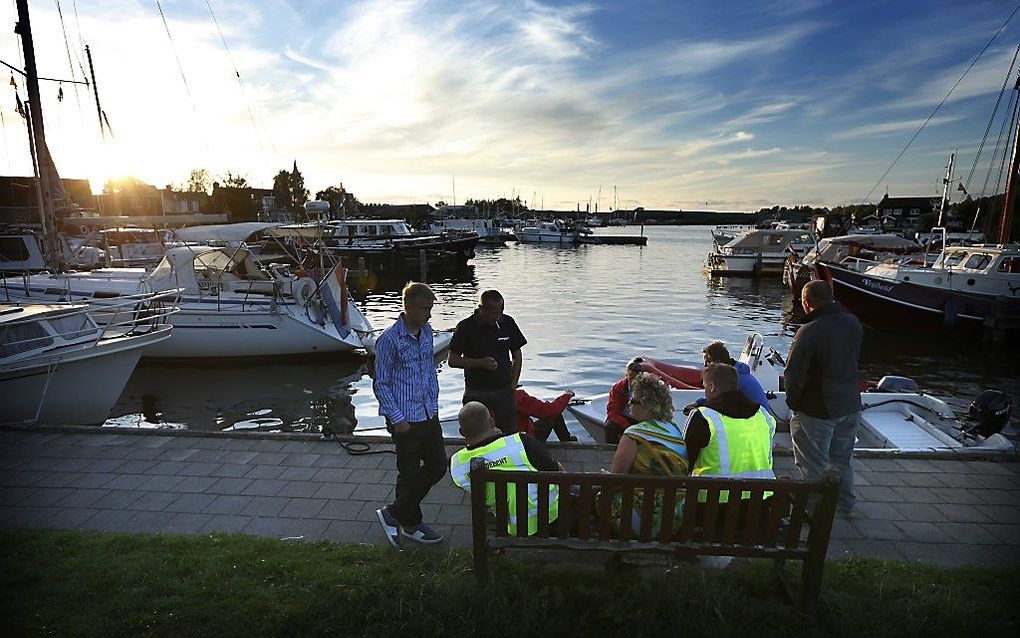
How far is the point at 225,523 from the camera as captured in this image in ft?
15.1

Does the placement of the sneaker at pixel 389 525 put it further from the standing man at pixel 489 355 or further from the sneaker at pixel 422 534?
the standing man at pixel 489 355

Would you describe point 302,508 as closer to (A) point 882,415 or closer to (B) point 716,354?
(B) point 716,354

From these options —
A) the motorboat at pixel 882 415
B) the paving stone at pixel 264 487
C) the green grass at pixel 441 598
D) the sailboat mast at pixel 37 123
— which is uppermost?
the sailboat mast at pixel 37 123

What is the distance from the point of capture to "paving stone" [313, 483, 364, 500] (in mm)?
5082

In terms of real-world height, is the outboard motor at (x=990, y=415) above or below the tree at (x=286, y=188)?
below

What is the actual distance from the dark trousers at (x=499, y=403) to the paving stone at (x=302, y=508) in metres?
1.70

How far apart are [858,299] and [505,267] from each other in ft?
93.3

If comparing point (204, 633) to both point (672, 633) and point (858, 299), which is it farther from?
point (858, 299)

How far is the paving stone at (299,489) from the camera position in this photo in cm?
512

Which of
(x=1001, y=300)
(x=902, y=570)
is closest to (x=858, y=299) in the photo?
(x=1001, y=300)

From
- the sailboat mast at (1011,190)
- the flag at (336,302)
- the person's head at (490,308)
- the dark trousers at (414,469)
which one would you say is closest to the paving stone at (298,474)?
the dark trousers at (414,469)

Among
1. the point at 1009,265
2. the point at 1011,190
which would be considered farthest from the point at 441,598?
the point at 1011,190

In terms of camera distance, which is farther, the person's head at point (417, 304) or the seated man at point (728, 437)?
the person's head at point (417, 304)

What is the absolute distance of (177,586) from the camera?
11.5 ft
